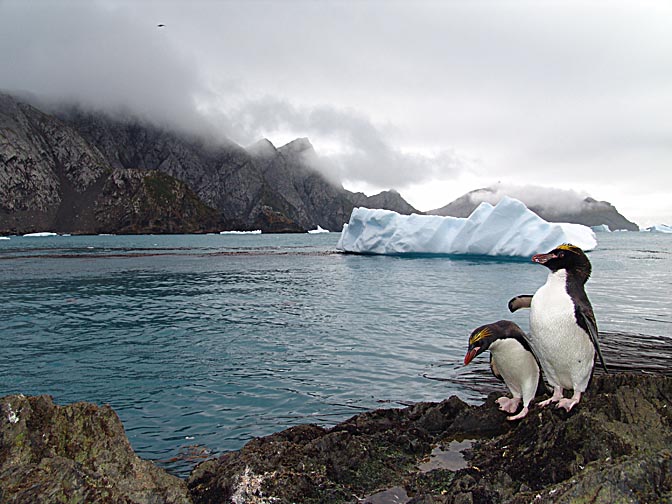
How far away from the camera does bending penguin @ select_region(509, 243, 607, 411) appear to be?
5250 millimetres

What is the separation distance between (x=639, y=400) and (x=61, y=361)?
11740 millimetres

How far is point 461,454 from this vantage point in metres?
5.61

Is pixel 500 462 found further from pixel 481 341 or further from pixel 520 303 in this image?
pixel 520 303

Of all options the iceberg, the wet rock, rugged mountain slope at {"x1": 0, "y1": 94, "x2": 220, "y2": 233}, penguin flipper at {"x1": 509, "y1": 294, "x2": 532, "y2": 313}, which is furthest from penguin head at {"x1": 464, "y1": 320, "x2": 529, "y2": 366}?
rugged mountain slope at {"x1": 0, "y1": 94, "x2": 220, "y2": 233}

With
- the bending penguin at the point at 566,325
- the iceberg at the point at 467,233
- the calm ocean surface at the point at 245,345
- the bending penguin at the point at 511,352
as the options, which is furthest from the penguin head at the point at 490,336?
the iceberg at the point at 467,233

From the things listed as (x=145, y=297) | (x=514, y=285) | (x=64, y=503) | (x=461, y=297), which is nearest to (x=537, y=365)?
(x=64, y=503)

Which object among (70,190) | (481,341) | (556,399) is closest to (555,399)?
(556,399)

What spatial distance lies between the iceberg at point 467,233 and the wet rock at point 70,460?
38993 millimetres

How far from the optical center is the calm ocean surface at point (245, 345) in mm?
8453

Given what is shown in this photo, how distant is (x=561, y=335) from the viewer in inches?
209

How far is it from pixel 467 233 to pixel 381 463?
1653 inches

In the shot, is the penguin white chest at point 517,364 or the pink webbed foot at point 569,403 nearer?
the pink webbed foot at point 569,403

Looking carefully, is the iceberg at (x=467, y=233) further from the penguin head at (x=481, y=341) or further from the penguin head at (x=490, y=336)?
the penguin head at (x=481, y=341)

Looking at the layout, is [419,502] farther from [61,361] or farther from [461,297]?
[461,297]
